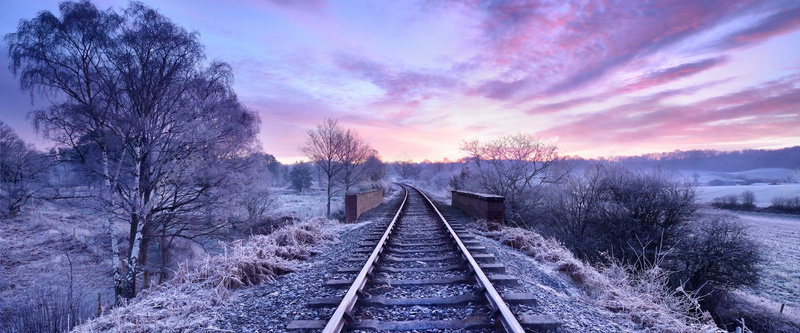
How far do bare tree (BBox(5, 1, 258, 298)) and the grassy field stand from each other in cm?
2129

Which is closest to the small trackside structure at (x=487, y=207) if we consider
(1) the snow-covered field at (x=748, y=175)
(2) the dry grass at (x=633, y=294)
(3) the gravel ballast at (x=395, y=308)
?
(2) the dry grass at (x=633, y=294)

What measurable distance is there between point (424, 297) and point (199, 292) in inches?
116

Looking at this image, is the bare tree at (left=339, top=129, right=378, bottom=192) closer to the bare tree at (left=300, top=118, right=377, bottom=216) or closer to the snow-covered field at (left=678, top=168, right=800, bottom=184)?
the bare tree at (left=300, top=118, right=377, bottom=216)

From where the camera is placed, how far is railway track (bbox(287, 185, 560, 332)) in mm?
2945

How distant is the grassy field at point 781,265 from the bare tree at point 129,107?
21.3 meters

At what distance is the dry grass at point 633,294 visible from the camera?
3293 mm

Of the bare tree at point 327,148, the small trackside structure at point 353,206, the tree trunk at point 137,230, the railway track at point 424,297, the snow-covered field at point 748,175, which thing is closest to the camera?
the railway track at point 424,297

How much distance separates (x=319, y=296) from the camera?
3.98 m

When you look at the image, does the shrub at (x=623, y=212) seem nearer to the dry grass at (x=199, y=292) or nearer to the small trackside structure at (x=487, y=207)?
the small trackside structure at (x=487, y=207)

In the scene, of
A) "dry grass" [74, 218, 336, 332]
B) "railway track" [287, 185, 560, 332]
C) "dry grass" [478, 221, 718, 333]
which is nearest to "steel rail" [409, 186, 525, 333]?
"railway track" [287, 185, 560, 332]

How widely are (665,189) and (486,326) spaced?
13.5m

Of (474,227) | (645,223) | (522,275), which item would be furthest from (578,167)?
(522,275)

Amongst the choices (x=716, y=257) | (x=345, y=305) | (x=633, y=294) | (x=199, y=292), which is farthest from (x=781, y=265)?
(x=199, y=292)

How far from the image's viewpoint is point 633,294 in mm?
4219
